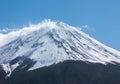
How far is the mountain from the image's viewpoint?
115 meters

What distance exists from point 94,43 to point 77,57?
27811 millimetres

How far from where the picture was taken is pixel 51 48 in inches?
5428

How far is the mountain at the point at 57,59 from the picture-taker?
115 meters

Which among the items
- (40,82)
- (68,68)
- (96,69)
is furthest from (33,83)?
(96,69)

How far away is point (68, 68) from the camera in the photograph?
11612 cm

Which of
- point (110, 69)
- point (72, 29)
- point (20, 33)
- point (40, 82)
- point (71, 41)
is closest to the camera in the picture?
point (40, 82)

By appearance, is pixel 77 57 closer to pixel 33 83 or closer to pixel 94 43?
pixel 33 83

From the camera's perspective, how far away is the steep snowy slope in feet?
414

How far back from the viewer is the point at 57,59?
407 ft

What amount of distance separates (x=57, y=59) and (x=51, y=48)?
1433cm

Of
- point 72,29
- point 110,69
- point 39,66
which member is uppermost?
point 72,29

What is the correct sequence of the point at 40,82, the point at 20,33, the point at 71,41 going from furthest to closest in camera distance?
the point at 20,33 → the point at 71,41 → the point at 40,82

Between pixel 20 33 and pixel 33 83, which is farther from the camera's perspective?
pixel 20 33

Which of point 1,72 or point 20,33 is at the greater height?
point 20,33
